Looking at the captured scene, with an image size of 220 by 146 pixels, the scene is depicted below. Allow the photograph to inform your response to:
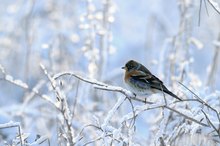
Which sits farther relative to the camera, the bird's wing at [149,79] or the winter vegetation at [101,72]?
the bird's wing at [149,79]

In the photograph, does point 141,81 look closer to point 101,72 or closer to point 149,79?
point 149,79

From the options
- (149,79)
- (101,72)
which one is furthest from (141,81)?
(101,72)

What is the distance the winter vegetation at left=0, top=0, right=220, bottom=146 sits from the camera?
2.71 m

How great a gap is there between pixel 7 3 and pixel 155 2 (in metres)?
2.25

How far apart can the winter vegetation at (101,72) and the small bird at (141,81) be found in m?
0.05

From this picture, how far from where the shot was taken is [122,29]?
375 inches

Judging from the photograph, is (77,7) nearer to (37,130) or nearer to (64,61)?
(64,61)

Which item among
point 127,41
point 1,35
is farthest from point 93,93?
point 127,41

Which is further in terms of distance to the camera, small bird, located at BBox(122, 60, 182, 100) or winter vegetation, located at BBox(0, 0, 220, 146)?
small bird, located at BBox(122, 60, 182, 100)

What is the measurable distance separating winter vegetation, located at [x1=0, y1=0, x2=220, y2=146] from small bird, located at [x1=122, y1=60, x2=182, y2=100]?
5 centimetres

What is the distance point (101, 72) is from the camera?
5.33 m

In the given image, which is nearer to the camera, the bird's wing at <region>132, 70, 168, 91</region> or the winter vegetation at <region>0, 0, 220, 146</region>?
the winter vegetation at <region>0, 0, 220, 146</region>

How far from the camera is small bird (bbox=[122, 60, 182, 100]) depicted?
3254 millimetres

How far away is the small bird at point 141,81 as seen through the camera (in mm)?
3254
